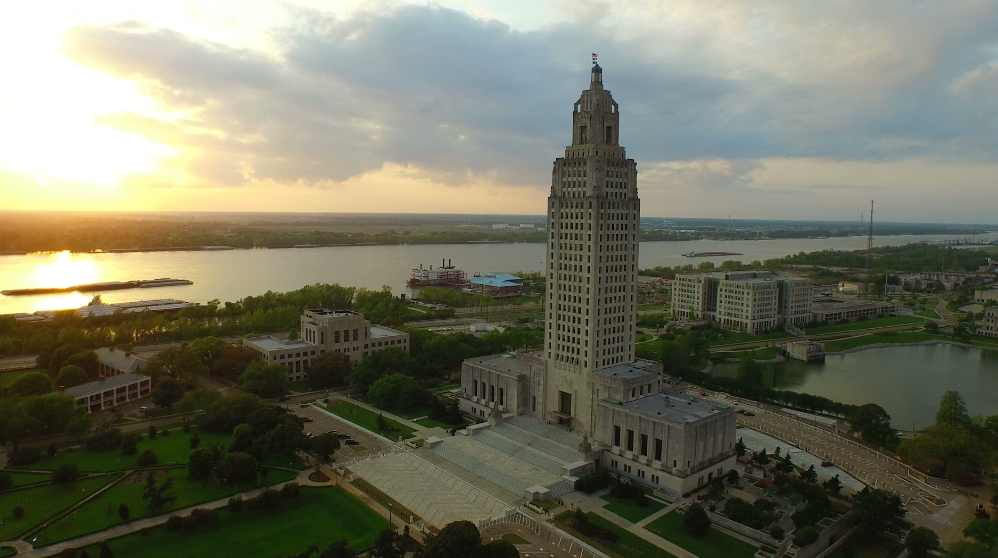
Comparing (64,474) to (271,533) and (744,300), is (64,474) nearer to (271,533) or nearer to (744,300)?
(271,533)

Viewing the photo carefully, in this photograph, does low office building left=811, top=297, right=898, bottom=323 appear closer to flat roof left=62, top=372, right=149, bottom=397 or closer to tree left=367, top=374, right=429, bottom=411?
tree left=367, top=374, right=429, bottom=411

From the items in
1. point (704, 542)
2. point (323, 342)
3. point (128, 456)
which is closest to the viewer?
point (704, 542)

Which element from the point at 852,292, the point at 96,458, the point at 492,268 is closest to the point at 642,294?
the point at 852,292

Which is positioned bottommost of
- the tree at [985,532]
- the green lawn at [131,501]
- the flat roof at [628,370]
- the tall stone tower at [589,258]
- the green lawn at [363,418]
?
the green lawn at [363,418]

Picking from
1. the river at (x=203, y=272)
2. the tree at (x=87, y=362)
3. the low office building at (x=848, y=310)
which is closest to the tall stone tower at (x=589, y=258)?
the tree at (x=87, y=362)

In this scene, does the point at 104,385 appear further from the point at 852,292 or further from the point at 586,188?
the point at 852,292

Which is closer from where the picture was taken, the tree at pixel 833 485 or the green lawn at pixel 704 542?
the green lawn at pixel 704 542

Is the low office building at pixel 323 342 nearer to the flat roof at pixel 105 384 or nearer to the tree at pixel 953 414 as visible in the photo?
the flat roof at pixel 105 384

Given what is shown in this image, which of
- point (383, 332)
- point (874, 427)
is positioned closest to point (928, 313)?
point (874, 427)
